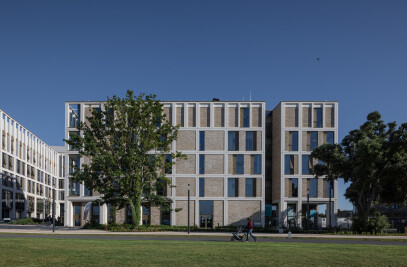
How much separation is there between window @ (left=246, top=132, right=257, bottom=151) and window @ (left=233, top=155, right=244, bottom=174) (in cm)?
171

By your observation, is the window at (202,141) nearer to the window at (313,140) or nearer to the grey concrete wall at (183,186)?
the grey concrete wall at (183,186)

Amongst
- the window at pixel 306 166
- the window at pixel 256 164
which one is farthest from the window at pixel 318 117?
the window at pixel 256 164

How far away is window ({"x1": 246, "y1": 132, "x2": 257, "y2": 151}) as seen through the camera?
6097 centimetres

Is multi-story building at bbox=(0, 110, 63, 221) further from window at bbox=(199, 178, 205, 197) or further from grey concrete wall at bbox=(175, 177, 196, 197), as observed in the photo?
window at bbox=(199, 178, 205, 197)

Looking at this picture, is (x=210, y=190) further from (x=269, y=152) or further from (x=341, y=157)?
(x=341, y=157)

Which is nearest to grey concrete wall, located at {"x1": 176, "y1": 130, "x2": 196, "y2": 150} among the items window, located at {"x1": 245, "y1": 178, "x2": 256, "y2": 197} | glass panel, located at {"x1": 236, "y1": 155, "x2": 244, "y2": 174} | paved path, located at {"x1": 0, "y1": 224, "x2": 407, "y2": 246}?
glass panel, located at {"x1": 236, "y1": 155, "x2": 244, "y2": 174}

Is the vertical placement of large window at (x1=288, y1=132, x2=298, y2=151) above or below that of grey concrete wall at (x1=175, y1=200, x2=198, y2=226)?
above

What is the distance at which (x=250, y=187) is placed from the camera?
198 ft

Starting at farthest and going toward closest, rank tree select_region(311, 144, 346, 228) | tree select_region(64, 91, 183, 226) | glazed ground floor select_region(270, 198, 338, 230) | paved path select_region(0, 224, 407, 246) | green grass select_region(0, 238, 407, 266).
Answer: glazed ground floor select_region(270, 198, 338, 230), tree select_region(64, 91, 183, 226), tree select_region(311, 144, 346, 228), paved path select_region(0, 224, 407, 246), green grass select_region(0, 238, 407, 266)

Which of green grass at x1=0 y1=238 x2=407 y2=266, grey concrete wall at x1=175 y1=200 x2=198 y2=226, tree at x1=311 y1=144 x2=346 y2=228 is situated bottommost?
grey concrete wall at x1=175 y1=200 x2=198 y2=226

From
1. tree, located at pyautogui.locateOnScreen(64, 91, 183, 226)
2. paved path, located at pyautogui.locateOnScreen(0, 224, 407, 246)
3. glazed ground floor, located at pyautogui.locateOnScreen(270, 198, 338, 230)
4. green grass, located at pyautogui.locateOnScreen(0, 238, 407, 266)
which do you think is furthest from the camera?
glazed ground floor, located at pyautogui.locateOnScreen(270, 198, 338, 230)

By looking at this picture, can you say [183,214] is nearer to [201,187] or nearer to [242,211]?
[201,187]

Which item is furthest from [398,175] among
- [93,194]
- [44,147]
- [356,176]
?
[44,147]

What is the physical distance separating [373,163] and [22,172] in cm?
6842
